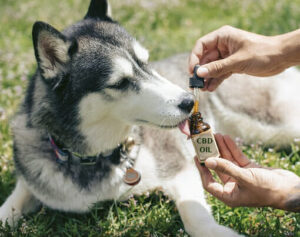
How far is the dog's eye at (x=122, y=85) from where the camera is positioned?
8.41 ft

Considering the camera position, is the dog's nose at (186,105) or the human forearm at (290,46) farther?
the human forearm at (290,46)

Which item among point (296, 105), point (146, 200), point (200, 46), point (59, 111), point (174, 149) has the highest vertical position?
point (200, 46)

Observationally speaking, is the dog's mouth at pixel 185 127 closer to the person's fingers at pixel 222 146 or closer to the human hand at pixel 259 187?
the person's fingers at pixel 222 146

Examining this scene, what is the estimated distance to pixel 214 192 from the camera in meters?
2.36

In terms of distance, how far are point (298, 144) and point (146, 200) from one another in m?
1.76

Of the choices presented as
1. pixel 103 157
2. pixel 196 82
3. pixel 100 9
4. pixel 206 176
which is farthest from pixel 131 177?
pixel 100 9

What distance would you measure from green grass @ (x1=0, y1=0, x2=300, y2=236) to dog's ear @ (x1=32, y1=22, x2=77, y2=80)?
1.25 metres

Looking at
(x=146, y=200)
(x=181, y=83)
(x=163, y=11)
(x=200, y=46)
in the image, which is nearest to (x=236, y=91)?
(x=181, y=83)

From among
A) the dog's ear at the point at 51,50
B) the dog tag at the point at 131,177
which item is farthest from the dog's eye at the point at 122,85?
the dog tag at the point at 131,177

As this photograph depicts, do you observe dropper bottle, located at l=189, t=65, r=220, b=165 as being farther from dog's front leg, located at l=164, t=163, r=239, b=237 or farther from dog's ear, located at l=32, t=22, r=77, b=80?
dog's ear, located at l=32, t=22, r=77, b=80

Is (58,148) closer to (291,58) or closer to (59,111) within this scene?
(59,111)

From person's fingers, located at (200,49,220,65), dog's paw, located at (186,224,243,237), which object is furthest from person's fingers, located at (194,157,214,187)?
person's fingers, located at (200,49,220,65)

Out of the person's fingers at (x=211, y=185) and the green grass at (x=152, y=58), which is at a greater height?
the person's fingers at (x=211, y=185)

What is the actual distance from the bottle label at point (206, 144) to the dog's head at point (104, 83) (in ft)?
0.74
